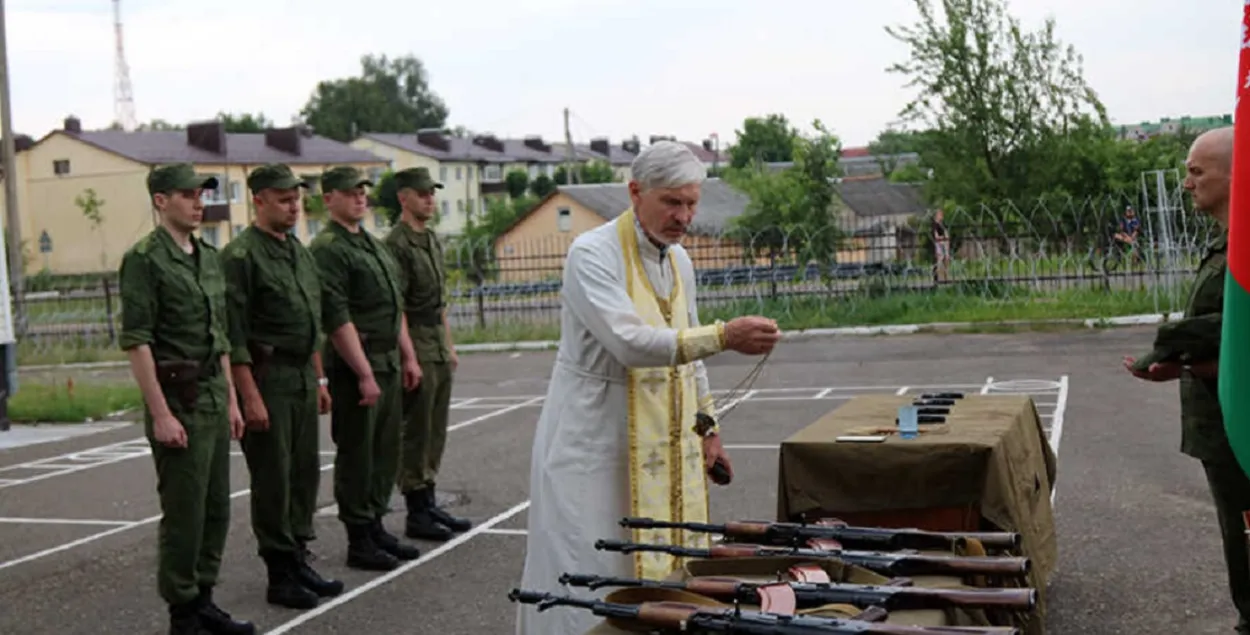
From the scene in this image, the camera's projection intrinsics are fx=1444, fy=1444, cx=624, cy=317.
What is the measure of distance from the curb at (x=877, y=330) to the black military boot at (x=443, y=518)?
12144mm

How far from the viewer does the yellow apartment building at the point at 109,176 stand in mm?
69188

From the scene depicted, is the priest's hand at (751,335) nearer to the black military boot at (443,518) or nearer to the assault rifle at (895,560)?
the assault rifle at (895,560)

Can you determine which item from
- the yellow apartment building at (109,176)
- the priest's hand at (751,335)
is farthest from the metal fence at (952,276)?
the yellow apartment building at (109,176)

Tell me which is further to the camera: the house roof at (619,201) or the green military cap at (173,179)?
the house roof at (619,201)

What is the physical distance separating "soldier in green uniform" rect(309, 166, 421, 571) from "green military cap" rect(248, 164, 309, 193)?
81 centimetres

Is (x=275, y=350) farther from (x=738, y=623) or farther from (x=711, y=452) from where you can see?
(x=738, y=623)

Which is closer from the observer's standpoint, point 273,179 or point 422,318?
point 273,179

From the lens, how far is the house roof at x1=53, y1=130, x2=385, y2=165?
227 feet

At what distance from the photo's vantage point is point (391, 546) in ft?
28.9

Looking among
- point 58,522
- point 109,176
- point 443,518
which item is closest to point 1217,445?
point 443,518

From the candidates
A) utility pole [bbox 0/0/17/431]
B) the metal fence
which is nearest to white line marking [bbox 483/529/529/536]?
utility pole [bbox 0/0/17/431]

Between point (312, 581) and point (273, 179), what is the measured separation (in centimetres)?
221

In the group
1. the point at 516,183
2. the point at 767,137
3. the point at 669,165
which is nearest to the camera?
the point at 669,165

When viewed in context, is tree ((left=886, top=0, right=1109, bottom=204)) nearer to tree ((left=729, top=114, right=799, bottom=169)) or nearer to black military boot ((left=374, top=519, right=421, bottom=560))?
black military boot ((left=374, top=519, right=421, bottom=560))
